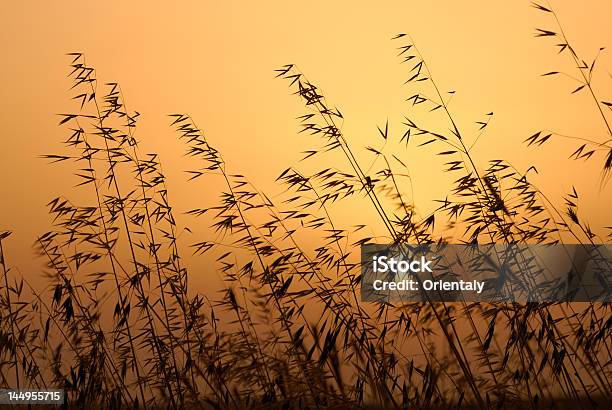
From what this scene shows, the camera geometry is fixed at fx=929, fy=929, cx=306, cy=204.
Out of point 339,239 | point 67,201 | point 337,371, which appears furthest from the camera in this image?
point 67,201

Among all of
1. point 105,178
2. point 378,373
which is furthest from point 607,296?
point 105,178

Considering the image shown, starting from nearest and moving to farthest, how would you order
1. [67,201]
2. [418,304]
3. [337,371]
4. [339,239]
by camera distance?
1. [337,371]
2. [418,304]
3. [339,239]
4. [67,201]

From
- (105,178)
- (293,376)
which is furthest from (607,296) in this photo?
(105,178)

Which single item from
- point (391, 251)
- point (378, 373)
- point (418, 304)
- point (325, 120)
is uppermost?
point (325, 120)

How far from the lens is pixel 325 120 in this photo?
4551 mm

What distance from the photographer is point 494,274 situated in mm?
4492

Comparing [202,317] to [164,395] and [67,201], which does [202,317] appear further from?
[67,201]

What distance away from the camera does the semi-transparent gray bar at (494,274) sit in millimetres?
4230

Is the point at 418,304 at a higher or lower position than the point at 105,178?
lower

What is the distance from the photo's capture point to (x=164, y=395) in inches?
167

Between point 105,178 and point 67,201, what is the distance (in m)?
0.26

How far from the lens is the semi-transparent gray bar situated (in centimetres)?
423

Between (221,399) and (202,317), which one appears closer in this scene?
(221,399)

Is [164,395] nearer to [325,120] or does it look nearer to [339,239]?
[339,239]
